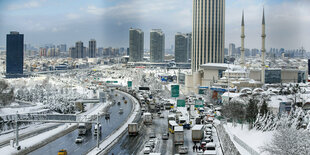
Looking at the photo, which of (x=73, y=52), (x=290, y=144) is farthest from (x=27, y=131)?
(x=73, y=52)

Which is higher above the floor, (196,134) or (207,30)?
(207,30)

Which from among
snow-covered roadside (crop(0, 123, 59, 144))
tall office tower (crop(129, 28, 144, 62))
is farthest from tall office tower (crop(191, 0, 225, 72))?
tall office tower (crop(129, 28, 144, 62))

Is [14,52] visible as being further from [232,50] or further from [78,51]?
[232,50]

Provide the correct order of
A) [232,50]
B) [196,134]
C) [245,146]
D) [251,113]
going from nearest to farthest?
1. [245,146]
2. [251,113]
3. [196,134]
4. [232,50]

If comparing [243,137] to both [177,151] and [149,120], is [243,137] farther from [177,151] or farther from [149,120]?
[149,120]


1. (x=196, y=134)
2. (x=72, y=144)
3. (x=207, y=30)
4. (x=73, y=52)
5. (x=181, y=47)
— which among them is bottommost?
(x=72, y=144)

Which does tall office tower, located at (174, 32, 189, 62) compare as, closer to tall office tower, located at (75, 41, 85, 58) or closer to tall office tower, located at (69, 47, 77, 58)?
tall office tower, located at (75, 41, 85, 58)
